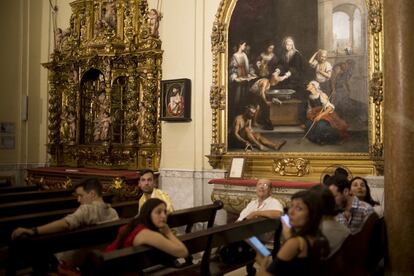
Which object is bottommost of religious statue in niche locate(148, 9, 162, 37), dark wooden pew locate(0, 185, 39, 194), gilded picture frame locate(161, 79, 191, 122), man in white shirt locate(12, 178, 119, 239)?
dark wooden pew locate(0, 185, 39, 194)

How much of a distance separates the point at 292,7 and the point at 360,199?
4345 millimetres

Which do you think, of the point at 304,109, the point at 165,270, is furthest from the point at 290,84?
the point at 165,270

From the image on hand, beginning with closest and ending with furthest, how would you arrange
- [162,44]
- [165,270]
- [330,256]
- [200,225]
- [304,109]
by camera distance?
[330,256]
[165,270]
[304,109]
[200,225]
[162,44]

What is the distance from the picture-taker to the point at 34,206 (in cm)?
608

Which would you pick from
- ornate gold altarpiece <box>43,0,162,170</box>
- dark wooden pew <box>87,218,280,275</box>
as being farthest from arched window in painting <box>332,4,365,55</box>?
dark wooden pew <box>87,218,280,275</box>

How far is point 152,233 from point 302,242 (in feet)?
3.73

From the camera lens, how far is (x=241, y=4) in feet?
28.7

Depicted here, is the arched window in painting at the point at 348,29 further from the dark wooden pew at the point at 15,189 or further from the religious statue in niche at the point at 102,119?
the dark wooden pew at the point at 15,189

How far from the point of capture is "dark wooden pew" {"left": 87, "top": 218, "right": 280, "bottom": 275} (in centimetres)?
290

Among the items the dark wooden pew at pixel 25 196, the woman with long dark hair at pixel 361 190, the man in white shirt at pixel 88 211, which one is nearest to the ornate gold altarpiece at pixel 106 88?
the dark wooden pew at pixel 25 196

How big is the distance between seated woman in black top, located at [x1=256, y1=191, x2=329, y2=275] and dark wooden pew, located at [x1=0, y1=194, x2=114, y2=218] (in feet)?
13.3

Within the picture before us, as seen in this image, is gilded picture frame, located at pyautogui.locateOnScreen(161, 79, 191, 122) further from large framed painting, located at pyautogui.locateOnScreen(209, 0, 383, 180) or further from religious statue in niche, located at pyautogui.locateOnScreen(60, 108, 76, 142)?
religious statue in niche, located at pyautogui.locateOnScreen(60, 108, 76, 142)

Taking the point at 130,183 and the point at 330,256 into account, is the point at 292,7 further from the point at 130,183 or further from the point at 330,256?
the point at 330,256

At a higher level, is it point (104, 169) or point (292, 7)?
point (292, 7)
